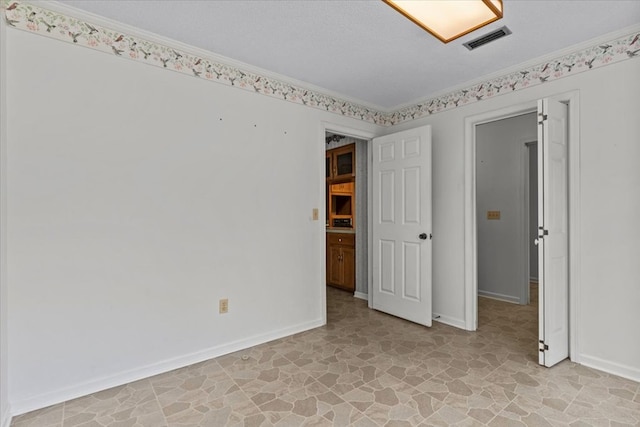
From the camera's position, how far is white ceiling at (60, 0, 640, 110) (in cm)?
209

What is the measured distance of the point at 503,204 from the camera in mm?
4461

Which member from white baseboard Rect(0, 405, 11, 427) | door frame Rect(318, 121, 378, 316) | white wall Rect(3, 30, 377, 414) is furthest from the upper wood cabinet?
white baseboard Rect(0, 405, 11, 427)

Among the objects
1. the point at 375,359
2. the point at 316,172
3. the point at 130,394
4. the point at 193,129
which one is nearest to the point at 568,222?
the point at 375,359

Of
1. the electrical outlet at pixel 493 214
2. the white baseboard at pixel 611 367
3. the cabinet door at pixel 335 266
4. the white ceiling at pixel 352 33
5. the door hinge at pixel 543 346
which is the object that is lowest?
the white baseboard at pixel 611 367

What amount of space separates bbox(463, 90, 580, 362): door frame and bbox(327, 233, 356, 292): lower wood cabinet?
5.52ft

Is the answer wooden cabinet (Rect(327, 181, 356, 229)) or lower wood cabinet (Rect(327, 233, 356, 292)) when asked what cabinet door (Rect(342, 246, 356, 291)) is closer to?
lower wood cabinet (Rect(327, 233, 356, 292))

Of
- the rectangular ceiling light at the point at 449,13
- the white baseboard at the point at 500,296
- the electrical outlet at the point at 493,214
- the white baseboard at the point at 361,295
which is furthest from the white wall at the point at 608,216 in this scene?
the white baseboard at the point at 361,295

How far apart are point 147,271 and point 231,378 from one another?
0.98 m

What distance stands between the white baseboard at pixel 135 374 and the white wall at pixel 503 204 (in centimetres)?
300

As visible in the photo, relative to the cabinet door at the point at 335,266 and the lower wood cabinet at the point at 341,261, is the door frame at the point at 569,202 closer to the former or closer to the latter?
the lower wood cabinet at the point at 341,261

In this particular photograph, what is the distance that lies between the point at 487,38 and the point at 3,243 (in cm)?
343

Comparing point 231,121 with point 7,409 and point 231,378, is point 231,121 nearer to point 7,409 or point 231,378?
point 231,378

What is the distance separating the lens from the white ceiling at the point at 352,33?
2.09m

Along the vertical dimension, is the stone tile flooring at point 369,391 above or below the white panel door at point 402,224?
below
